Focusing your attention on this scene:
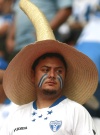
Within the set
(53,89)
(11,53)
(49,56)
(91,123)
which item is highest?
(11,53)

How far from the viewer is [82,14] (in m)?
4.34

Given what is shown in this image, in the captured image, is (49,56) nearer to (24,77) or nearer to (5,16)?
(24,77)

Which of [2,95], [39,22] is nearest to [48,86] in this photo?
[39,22]

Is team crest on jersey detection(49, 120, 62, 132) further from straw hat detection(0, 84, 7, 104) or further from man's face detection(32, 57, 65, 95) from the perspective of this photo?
straw hat detection(0, 84, 7, 104)

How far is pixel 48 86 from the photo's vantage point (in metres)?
2.66

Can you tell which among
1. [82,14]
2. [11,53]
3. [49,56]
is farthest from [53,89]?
[82,14]

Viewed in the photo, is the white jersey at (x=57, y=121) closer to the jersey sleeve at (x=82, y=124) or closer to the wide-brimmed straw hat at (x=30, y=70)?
the jersey sleeve at (x=82, y=124)

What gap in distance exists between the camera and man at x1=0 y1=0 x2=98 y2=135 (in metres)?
2.60

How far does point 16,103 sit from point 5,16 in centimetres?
166

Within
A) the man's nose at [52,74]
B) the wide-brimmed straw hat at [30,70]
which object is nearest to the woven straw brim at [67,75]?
the wide-brimmed straw hat at [30,70]

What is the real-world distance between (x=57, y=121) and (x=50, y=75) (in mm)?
233

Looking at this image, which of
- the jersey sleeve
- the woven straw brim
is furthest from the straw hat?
the jersey sleeve

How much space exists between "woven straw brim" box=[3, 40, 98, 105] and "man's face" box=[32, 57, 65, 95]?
0.06 metres

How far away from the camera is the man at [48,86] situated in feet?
8.52
